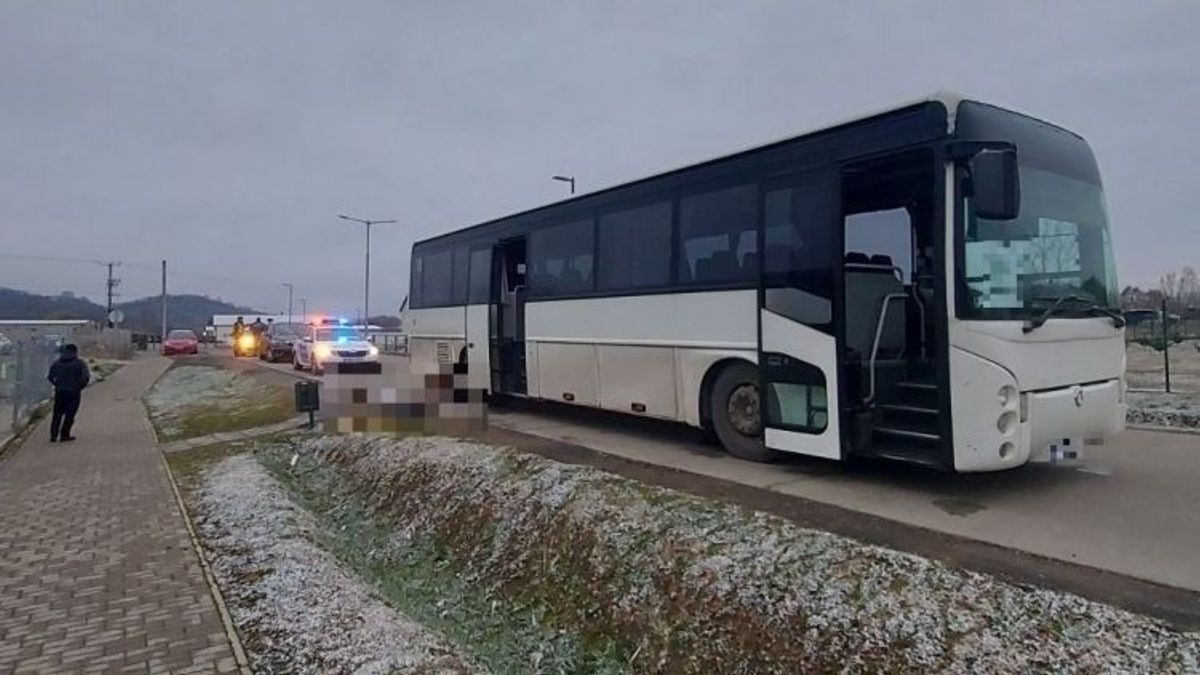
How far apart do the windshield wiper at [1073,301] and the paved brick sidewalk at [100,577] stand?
6.18 meters

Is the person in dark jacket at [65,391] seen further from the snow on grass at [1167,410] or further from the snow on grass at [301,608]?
the snow on grass at [1167,410]

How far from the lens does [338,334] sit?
1062 inches

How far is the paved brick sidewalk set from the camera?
424 centimetres

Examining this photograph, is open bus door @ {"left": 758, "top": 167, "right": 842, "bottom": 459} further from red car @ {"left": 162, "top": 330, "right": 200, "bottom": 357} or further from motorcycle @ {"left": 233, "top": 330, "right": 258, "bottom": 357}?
red car @ {"left": 162, "top": 330, "right": 200, "bottom": 357}

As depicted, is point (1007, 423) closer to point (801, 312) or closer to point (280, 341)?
point (801, 312)

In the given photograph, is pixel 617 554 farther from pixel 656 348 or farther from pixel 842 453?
pixel 656 348

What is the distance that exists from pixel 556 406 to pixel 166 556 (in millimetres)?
7910

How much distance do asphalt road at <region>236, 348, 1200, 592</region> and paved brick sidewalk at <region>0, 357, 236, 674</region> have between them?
4.54 meters

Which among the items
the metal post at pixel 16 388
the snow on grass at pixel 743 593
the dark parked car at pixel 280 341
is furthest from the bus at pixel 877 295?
the dark parked car at pixel 280 341

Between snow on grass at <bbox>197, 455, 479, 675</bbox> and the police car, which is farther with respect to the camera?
the police car

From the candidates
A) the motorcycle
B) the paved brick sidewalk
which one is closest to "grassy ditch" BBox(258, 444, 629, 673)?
the paved brick sidewalk

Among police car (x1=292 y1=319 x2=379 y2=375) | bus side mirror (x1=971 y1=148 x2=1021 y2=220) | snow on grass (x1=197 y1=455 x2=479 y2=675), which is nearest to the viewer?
snow on grass (x1=197 y1=455 x2=479 y2=675)

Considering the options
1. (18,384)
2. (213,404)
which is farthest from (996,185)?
(213,404)

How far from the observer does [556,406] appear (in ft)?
43.9
